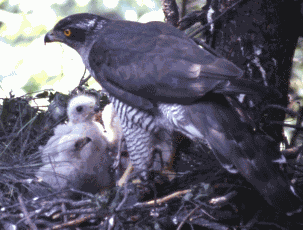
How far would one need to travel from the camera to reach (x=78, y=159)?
6.90 ft

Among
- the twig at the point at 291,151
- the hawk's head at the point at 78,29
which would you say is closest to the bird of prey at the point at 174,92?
the hawk's head at the point at 78,29

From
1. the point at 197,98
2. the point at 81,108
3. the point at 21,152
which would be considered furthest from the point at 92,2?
the point at 197,98

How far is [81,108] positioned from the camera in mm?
2326

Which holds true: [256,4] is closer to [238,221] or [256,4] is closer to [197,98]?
[197,98]

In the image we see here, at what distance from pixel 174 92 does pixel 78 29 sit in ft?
2.41

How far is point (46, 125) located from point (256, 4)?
1328mm

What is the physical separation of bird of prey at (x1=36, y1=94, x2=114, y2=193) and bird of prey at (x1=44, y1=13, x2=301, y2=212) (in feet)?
0.87

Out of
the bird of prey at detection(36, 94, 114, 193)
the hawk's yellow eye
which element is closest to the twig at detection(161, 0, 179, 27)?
the hawk's yellow eye

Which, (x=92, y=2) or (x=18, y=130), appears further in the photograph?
(x=92, y=2)

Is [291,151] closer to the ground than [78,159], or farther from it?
farther from it

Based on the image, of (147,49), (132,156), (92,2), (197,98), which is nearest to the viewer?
(197,98)

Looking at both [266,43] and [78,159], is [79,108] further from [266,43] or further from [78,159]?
[266,43]

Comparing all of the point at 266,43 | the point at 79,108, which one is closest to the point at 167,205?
the point at 266,43

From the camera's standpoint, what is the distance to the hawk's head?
6.60 ft
